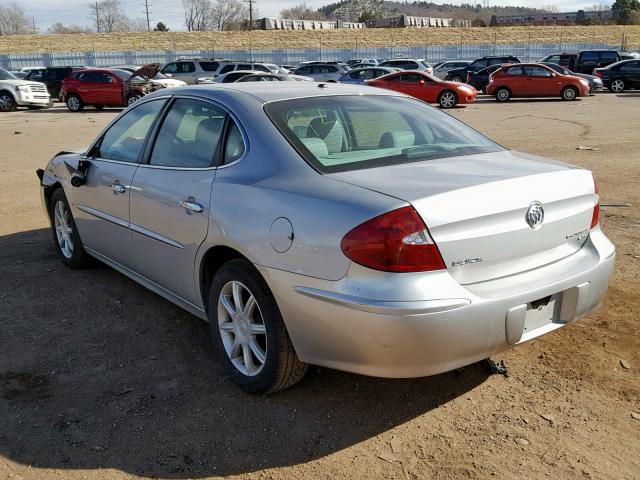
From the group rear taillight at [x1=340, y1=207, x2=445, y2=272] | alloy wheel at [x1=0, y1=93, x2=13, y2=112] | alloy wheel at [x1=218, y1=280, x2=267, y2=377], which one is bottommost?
alloy wheel at [x1=0, y1=93, x2=13, y2=112]

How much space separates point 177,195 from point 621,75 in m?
29.5

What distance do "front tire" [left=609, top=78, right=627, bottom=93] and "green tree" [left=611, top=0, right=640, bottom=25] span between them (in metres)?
69.3

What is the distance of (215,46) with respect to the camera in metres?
70.1

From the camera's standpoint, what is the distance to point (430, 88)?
2394 cm

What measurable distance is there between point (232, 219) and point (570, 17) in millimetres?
150287

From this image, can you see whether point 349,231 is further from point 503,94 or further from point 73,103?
point 503,94

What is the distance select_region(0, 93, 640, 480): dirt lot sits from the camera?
2.88 meters

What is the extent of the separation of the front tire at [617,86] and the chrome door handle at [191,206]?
2961 centimetres

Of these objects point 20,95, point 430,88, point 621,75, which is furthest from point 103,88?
point 621,75

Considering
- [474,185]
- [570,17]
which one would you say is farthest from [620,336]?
[570,17]

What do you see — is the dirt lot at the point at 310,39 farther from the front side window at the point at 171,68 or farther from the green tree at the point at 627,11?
the front side window at the point at 171,68

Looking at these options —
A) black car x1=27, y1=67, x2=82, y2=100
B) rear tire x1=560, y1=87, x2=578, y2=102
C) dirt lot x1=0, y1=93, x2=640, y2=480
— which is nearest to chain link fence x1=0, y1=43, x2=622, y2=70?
black car x1=27, y1=67, x2=82, y2=100

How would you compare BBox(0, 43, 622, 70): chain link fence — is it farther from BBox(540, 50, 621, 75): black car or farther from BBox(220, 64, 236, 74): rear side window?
BBox(220, 64, 236, 74): rear side window

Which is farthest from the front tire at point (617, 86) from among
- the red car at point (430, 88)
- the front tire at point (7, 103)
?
the front tire at point (7, 103)
